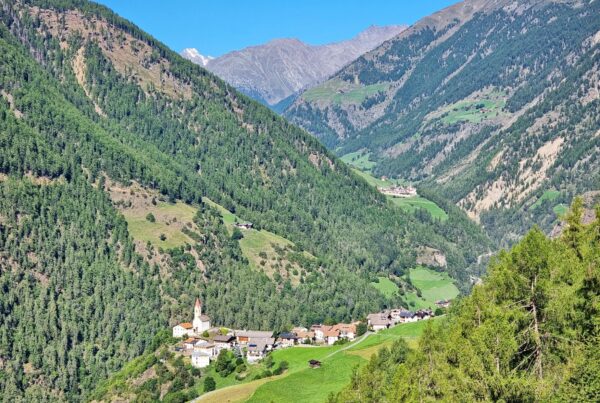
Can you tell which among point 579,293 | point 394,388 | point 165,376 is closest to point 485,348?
point 579,293

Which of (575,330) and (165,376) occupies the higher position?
(575,330)

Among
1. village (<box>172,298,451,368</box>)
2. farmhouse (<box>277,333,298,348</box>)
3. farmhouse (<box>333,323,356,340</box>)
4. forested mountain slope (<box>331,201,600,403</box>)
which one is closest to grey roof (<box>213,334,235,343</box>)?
village (<box>172,298,451,368</box>)

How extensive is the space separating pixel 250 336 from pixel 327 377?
6130cm

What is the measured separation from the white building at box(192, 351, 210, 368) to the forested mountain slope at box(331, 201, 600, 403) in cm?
11415

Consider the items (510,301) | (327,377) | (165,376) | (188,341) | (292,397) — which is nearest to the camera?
(510,301)

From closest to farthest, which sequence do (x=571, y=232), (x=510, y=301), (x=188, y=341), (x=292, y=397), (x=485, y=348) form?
1. (x=485, y=348)
2. (x=510, y=301)
3. (x=571, y=232)
4. (x=292, y=397)
5. (x=188, y=341)

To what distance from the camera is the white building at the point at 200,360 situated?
552 feet

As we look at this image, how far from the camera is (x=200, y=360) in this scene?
169750mm

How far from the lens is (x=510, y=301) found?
53.4 metres

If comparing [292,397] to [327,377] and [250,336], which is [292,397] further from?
[250,336]

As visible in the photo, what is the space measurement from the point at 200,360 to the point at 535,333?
12797cm

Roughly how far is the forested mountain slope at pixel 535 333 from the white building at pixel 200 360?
114 m

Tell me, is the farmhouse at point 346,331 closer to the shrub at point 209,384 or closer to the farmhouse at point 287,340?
the farmhouse at point 287,340

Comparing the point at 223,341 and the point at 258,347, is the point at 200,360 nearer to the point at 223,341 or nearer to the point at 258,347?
the point at 258,347
